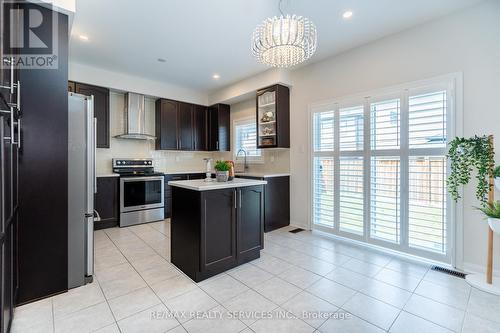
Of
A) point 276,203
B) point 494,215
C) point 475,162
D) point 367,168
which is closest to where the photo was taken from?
point 494,215

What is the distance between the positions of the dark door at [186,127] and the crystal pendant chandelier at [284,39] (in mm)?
3349

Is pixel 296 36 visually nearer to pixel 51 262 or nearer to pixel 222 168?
pixel 222 168

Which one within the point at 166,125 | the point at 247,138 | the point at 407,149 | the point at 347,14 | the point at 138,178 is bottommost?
the point at 138,178

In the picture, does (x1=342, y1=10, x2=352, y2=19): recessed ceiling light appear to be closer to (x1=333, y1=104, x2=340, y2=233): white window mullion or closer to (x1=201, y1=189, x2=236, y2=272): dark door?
(x1=333, y1=104, x2=340, y2=233): white window mullion

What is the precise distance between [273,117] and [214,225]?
2.53 m

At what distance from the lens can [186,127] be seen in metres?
5.43

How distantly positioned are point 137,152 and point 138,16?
9.74ft

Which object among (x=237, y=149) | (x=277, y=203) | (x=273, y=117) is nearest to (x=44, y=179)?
(x=277, y=203)

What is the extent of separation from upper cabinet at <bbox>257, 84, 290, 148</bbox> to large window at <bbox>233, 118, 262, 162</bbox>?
1.90 ft

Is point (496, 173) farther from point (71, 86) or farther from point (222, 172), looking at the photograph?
point (71, 86)

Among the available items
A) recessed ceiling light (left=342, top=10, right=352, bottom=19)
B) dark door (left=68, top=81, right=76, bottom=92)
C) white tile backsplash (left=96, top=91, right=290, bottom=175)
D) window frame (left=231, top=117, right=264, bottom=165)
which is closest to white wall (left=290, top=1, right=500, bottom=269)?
recessed ceiling light (left=342, top=10, right=352, bottom=19)

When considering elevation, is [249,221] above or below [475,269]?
above

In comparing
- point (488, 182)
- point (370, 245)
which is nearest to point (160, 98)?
point (370, 245)

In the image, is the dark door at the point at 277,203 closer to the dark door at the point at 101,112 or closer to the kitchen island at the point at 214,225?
the kitchen island at the point at 214,225
